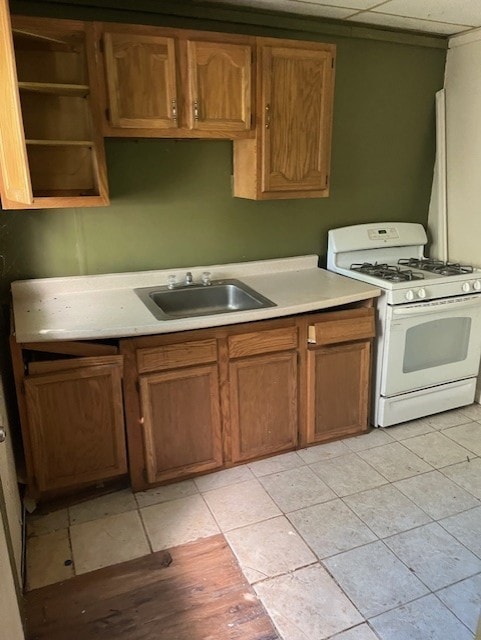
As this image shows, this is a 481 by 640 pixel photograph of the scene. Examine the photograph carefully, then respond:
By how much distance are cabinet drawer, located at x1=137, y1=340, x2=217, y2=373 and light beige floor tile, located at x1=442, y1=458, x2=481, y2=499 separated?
1.33m

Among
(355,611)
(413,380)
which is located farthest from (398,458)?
(355,611)

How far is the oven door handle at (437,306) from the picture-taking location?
2670 mm

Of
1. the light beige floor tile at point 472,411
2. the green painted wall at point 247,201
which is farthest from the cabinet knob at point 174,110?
the light beige floor tile at point 472,411

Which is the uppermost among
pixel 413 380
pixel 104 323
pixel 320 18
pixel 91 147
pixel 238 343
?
pixel 320 18

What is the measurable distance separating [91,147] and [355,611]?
7.22 ft

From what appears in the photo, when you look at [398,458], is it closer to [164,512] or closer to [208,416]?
[208,416]

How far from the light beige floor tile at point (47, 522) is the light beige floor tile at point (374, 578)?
115cm

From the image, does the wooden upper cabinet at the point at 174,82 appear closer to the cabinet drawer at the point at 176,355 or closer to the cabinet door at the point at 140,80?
the cabinet door at the point at 140,80

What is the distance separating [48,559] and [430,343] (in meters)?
2.23

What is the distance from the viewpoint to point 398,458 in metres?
2.64

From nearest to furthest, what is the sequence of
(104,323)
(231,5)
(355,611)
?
(355,611) → (104,323) → (231,5)

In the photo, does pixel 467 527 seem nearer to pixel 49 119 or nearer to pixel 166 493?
pixel 166 493

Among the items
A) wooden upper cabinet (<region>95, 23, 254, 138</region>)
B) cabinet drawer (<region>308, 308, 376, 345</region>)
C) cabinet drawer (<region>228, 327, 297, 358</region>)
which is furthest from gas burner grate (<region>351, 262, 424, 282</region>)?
wooden upper cabinet (<region>95, 23, 254, 138</region>)

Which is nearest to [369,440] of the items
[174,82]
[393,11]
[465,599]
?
[465,599]
